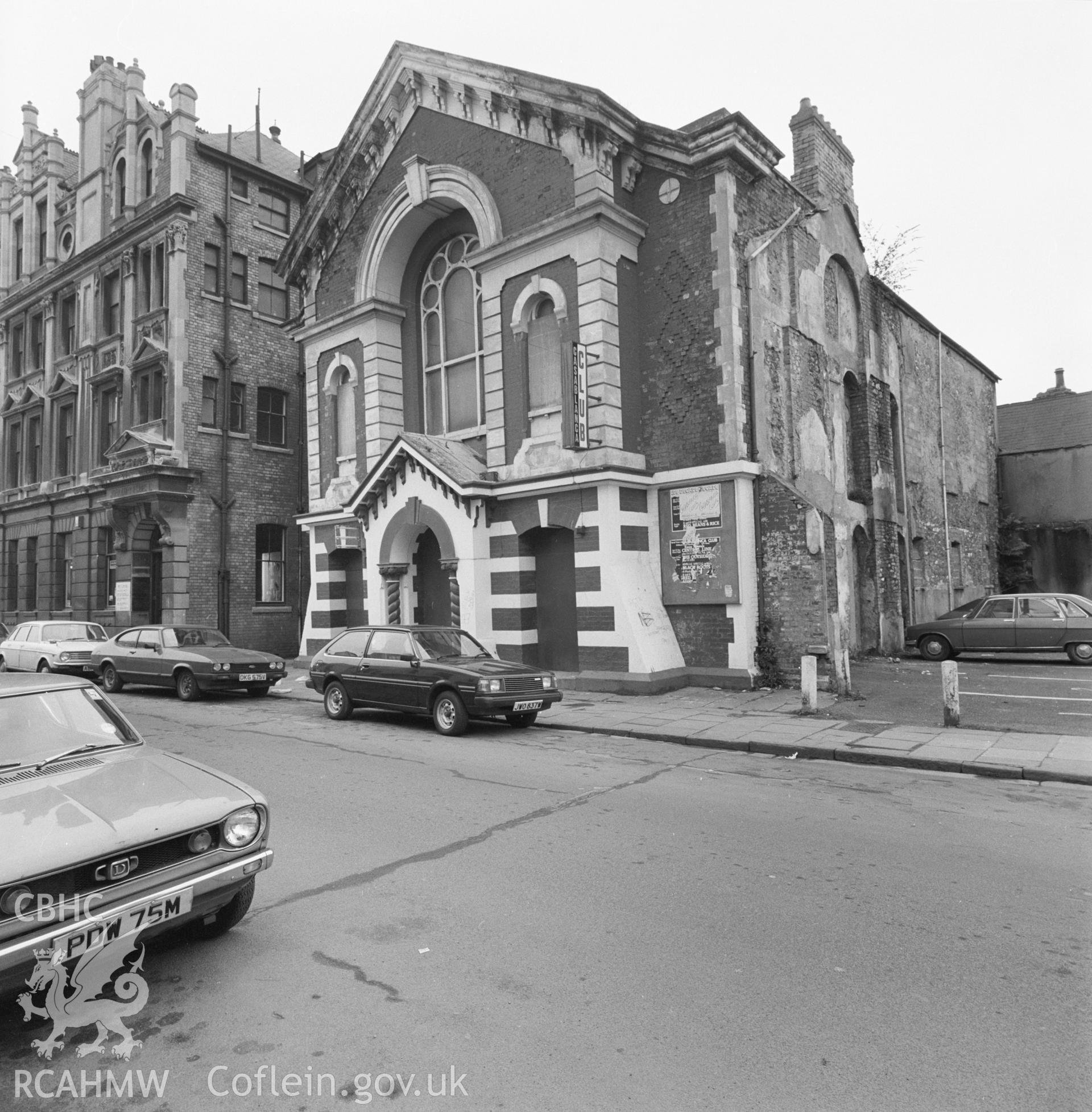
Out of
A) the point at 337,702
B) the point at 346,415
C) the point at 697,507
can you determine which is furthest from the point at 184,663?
the point at 697,507

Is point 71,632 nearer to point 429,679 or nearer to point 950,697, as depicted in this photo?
point 429,679

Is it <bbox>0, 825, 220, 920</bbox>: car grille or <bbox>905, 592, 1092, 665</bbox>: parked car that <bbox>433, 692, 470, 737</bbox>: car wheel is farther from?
<bbox>905, 592, 1092, 665</bbox>: parked car

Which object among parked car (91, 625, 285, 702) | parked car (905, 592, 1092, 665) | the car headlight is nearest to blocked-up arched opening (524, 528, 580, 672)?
parked car (91, 625, 285, 702)

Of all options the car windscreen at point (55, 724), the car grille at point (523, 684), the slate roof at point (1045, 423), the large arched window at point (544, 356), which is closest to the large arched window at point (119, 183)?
the large arched window at point (544, 356)

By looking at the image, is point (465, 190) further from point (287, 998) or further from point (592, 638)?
point (287, 998)

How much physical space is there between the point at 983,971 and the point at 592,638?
11254 millimetres

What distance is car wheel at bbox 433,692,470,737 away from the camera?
1103 cm

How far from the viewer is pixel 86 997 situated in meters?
3.65

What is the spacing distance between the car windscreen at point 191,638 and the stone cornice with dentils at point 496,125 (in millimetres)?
9859

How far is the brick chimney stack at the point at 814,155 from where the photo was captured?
1853 cm

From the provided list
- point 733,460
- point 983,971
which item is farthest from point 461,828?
point 733,460

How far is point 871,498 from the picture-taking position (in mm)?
19562

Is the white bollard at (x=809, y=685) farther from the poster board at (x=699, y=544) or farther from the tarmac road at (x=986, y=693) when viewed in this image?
the poster board at (x=699, y=544)

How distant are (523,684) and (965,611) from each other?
1252 centimetres
